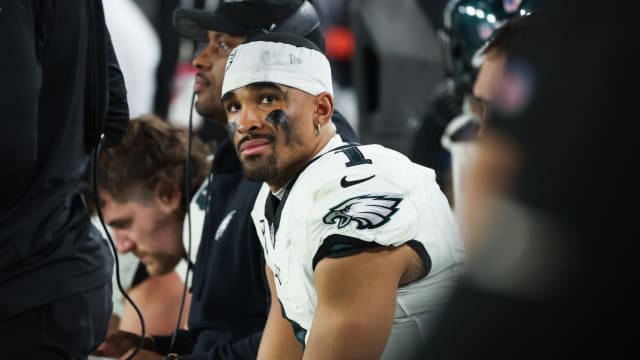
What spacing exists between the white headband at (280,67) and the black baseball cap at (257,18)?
33cm

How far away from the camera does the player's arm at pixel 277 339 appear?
1.90m

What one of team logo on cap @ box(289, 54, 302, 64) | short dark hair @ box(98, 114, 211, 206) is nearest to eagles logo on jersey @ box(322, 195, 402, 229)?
team logo on cap @ box(289, 54, 302, 64)

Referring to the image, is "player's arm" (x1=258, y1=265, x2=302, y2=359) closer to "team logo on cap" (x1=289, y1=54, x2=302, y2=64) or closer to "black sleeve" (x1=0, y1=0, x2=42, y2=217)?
"team logo on cap" (x1=289, y1=54, x2=302, y2=64)

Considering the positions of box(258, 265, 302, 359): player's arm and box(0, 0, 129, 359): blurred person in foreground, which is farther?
box(258, 265, 302, 359): player's arm

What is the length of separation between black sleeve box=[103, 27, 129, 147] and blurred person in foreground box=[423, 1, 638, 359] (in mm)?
1344

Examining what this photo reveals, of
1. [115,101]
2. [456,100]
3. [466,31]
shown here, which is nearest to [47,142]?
[115,101]

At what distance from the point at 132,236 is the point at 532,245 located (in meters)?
2.53

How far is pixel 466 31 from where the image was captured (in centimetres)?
287

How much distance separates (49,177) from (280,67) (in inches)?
18.2

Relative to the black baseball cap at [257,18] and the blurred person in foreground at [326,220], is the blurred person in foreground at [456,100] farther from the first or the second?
the blurred person in foreground at [326,220]

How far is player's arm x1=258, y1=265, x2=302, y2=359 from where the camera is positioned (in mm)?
1896

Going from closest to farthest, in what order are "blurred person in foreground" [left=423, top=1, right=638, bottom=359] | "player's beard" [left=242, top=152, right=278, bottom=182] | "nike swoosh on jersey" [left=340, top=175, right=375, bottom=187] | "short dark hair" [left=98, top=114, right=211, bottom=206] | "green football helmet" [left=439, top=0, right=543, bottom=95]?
"blurred person in foreground" [left=423, top=1, right=638, bottom=359], "nike swoosh on jersey" [left=340, top=175, right=375, bottom=187], "player's beard" [left=242, top=152, right=278, bottom=182], "green football helmet" [left=439, top=0, right=543, bottom=95], "short dark hair" [left=98, top=114, right=211, bottom=206]

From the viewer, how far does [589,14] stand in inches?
23.2

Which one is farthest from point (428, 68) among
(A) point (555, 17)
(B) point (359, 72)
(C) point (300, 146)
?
(A) point (555, 17)
